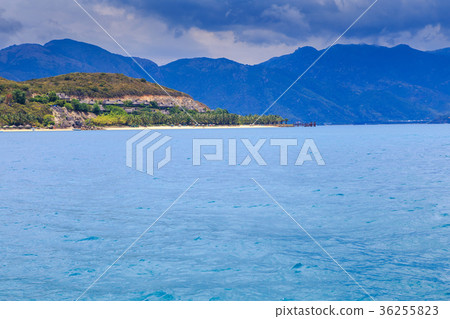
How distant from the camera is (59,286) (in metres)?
12.0

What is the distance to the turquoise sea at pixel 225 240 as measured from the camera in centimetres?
1189

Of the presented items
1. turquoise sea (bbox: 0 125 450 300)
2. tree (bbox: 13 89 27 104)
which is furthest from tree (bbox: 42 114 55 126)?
turquoise sea (bbox: 0 125 450 300)

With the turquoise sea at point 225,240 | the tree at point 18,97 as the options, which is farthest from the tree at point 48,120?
the turquoise sea at point 225,240

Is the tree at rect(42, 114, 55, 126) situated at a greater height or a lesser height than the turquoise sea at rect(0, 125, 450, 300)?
greater

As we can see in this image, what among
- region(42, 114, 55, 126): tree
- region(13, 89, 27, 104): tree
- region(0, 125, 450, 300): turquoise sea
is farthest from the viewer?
region(13, 89, 27, 104): tree

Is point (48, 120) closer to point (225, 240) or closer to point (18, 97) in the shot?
point (18, 97)

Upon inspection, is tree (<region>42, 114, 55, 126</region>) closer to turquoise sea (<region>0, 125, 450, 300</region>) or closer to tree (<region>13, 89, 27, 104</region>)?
tree (<region>13, 89, 27, 104</region>)

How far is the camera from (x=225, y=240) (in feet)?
54.7

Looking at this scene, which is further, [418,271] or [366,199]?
[366,199]

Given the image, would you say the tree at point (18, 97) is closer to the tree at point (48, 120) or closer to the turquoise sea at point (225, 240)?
the tree at point (48, 120)

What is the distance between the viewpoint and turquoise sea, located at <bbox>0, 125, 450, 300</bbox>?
11.9m

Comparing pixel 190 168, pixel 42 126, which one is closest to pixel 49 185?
pixel 190 168

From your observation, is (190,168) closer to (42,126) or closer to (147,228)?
(147,228)
